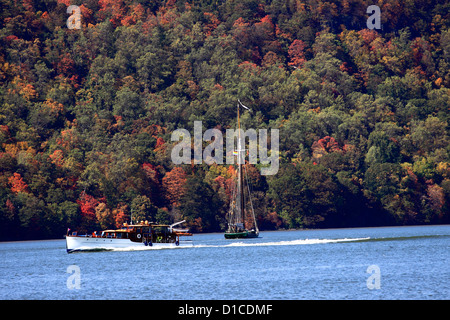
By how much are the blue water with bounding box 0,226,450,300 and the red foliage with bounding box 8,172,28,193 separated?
3838 cm

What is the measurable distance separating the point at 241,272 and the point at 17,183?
89.9 m

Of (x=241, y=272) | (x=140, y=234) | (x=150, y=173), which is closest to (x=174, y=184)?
(x=150, y=173)

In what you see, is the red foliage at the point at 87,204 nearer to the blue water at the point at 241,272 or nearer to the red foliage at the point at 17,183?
the red foliage at the point at 17,183

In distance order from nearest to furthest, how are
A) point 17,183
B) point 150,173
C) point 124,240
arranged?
point 124,240 < point 17,183 < point 150,173

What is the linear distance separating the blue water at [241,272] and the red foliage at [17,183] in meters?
38.4

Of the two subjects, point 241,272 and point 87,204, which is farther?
point 87,204

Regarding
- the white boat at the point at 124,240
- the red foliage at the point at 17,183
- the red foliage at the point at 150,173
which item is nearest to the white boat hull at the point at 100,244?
the white boat at the point at 124,240

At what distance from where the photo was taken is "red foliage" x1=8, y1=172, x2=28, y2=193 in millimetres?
162375

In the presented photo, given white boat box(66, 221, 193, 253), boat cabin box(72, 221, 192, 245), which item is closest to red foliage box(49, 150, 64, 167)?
boat cabin box(72, 221, 192, 245)

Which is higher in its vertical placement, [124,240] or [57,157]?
[57,157]

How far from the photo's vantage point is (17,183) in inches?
6462

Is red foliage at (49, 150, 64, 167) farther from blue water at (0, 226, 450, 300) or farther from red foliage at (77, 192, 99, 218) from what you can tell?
blue water at (0, 226, 450, 300)

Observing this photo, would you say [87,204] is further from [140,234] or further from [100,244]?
[100,244]
